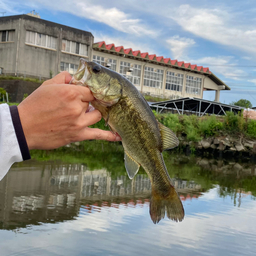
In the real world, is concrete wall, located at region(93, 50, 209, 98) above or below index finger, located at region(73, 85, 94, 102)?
above

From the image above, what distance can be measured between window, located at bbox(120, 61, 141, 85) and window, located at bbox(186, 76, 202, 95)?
9.78 meters

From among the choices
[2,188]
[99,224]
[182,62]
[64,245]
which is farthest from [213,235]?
[182,62]

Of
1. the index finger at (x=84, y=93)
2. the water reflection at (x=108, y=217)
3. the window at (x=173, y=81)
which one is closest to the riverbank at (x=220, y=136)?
the water reflection at (x=108, y=217)

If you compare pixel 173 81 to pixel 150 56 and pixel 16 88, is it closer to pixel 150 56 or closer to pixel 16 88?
pixel 150 56

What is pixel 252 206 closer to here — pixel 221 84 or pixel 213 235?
pixel 213 235

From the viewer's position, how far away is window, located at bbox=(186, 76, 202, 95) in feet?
178

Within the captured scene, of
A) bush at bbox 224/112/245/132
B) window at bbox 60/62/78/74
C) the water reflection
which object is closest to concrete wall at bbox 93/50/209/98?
window at bbox 60/62/78/74

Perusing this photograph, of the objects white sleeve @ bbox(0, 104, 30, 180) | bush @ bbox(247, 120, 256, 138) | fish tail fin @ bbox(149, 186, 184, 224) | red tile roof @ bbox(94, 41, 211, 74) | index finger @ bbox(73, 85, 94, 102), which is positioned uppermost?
red tile roof @ bbox(94, 41, 211, 74)

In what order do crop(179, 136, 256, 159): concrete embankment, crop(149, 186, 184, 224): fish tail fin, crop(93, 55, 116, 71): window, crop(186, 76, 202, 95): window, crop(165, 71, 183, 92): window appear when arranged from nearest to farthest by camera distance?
crop(149, 186, 184, 224): fish tail fin → crop(179, 136, 256, 159): concrete embankment → crop(93, 55, 116, 71): window → crop(165, 71, 183, 92): window → crop(186, 76, 202, 95): window

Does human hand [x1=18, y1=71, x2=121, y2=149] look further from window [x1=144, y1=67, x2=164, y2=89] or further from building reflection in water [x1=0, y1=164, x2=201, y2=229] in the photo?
window [x1=144, y1=67, x2=164, y2=89]

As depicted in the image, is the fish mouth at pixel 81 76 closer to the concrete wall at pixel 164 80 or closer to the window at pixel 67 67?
the window at pixel 67 67

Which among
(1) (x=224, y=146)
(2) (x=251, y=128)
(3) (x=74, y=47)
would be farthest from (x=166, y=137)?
(3) (x=74, y=47)

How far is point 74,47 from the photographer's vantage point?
41.6 meters

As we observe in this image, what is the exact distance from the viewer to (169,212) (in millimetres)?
2428
